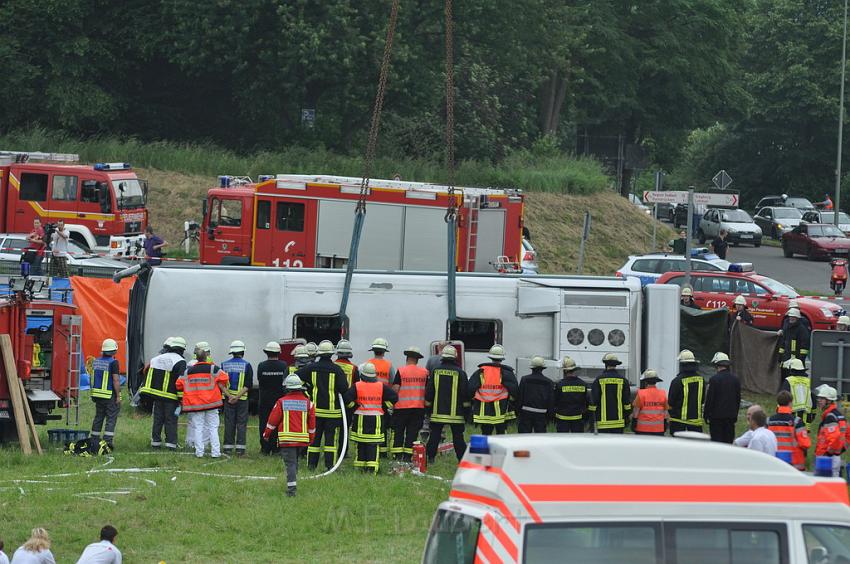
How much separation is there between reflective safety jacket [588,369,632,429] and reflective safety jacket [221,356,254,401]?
458 cm

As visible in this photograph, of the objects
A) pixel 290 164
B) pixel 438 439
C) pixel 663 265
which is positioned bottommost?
pixel 438 439

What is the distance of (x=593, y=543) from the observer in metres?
7.13

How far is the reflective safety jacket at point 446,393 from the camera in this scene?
668 inches

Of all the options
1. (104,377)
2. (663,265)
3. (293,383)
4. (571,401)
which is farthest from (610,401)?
(663,265)

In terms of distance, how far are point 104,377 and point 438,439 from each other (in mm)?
4410

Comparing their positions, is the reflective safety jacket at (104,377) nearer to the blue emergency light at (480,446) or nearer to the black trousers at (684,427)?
the black trousers at (684,427)

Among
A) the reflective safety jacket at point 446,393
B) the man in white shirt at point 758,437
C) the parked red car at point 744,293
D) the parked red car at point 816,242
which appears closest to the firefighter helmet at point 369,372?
the reflective safety jacket at point 446,393

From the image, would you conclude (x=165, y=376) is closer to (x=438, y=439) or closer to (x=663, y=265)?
(x=438, y=439)

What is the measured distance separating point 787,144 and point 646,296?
185ft

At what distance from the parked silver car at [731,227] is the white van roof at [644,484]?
152 feet

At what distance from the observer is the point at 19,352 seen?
17.7 metres

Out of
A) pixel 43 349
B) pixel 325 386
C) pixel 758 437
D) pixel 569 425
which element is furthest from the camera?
pixel 43 349

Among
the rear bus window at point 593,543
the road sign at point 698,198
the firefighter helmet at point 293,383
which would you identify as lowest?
the rear bus window at point 593,543

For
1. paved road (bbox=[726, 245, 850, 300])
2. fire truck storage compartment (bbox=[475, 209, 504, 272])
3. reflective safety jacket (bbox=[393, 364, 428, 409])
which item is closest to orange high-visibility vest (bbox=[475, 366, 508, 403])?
reflective safety jacket (bbox=[393, 364, 428, 409])
